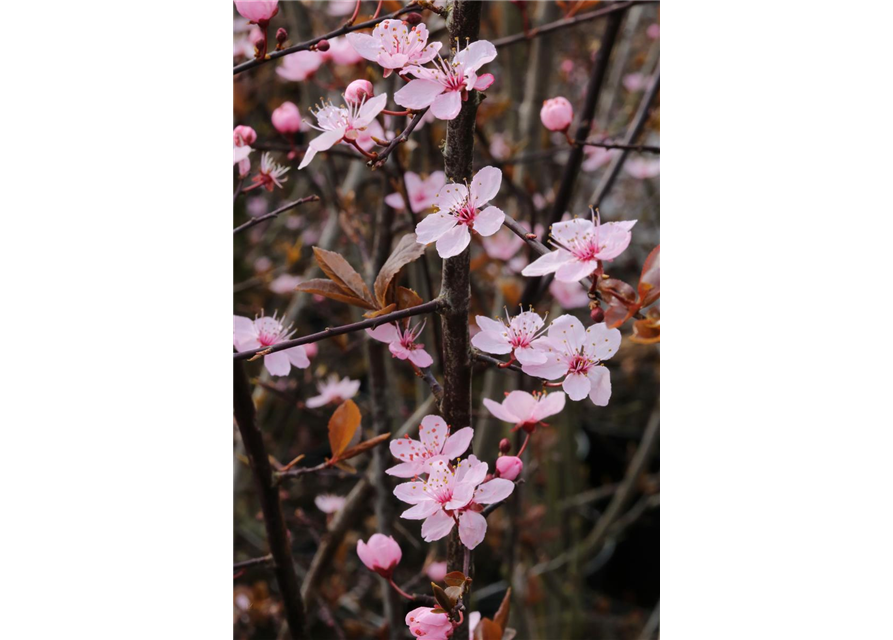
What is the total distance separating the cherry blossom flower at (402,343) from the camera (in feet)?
2.21

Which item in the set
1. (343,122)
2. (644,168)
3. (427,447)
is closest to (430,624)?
(427,447)

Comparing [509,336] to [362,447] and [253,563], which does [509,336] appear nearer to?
[362,447]

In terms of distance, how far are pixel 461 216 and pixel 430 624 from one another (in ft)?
1.06

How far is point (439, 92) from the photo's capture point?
0.60 m

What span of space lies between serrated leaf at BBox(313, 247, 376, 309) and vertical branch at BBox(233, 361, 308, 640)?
118mm

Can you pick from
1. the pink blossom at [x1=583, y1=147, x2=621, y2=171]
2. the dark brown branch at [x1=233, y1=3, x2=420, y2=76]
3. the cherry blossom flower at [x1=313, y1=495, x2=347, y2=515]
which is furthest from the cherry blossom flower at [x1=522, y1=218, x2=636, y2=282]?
the pink blossom at [x1=583, y1=147, x2=621, y2=171]

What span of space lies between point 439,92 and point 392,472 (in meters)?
0.31

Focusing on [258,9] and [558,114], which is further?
[558,114]

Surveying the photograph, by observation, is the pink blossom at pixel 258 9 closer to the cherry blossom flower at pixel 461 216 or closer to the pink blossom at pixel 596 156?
the cherry blossom flower at pixel 461 216

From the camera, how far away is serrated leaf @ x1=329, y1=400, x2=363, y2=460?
776 millimetres

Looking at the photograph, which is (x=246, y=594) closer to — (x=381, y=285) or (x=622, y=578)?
(x=381, y=285)

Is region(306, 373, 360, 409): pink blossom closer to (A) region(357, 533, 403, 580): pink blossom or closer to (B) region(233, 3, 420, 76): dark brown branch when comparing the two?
(A) region(357, 533, 403, 580): pink blossom

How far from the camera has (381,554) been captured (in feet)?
2.40
